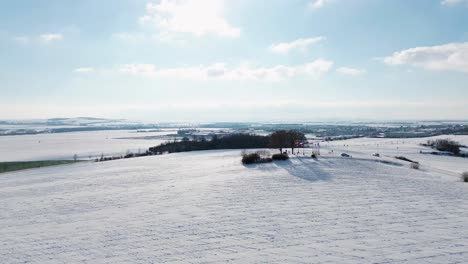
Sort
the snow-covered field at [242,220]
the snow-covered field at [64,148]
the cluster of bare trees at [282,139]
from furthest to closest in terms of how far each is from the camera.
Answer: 1. the snow-covered field at [64,148]
2. the cluster of bare trees at [282,139]
3. the snow-covered field at [242,220]

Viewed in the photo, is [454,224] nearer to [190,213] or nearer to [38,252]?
[190,213]

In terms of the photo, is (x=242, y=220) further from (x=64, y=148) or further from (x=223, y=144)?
(x=64, y=148)

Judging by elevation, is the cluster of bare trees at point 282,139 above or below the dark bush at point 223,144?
above

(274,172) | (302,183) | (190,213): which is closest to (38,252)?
(190,213)

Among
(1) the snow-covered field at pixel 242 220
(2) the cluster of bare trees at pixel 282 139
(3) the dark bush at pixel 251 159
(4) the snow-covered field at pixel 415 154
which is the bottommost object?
(4) the snow-covered field at pixel 415 154

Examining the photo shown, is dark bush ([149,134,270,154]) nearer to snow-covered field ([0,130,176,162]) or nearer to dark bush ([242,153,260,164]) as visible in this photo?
snow-covered field ([0,130,176,162])

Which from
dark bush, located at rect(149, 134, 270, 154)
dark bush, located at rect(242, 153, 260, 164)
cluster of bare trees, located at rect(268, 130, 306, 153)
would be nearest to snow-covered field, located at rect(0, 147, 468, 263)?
dark bush, located at rect(242, 153, 260, 164)

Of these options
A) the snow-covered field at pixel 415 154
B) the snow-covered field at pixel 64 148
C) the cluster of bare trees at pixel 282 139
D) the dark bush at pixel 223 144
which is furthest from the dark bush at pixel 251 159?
the snow-covered field at pixel 64 148

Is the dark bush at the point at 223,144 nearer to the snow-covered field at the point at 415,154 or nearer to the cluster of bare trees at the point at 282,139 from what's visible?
the snow-covered field at the point at 415,154

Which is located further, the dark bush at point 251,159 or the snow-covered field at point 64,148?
the snow-covered field at point 64,148
